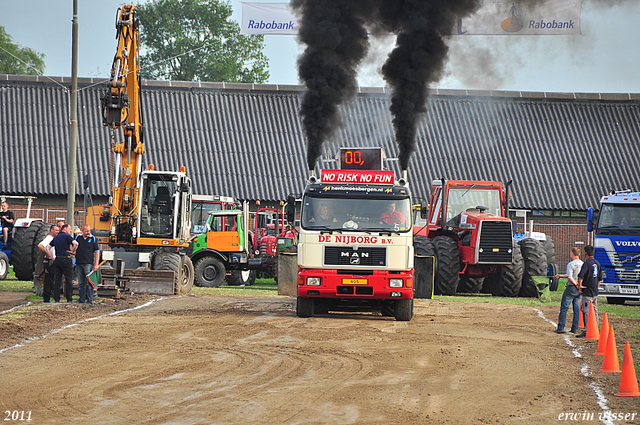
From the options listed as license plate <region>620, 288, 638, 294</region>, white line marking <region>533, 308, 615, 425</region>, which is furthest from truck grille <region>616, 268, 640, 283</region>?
white line marking <region>533, 308, 615, 425</region>

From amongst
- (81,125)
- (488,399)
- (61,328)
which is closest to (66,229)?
(61,328)

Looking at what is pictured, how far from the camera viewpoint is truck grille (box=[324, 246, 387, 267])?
14.8m

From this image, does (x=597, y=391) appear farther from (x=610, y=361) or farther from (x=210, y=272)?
(x=210, y=272)

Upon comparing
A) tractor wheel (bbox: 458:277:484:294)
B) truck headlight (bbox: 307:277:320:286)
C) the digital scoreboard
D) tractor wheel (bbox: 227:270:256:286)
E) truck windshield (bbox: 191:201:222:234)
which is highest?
the digital scoreboard

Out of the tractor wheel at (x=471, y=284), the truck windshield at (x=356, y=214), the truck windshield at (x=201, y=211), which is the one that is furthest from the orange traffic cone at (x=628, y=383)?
the truck windshield at (x=201, y=211)

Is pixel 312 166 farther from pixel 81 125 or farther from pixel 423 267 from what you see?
pixel 81 125

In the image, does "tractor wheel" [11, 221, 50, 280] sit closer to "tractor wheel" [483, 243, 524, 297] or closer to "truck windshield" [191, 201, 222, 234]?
"truck windshield" [191, 201, 222, 234]

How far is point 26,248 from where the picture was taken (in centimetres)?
2302

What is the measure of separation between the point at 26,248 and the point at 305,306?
36.4 feet

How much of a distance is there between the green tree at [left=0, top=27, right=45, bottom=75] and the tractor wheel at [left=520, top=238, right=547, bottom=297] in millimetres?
48796

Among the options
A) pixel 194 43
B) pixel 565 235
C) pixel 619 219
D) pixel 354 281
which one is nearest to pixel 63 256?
pixel 354 281

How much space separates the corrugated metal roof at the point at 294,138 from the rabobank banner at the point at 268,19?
4812mm

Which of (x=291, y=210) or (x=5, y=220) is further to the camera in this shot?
(x=5, y=220)

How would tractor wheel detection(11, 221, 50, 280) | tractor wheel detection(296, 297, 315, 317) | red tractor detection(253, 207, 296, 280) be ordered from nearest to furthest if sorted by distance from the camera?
1. tractor wheel detection(296, 297, 315, 317)
2. tractor wheel detection(11, 221, 50, 280)
3. red tractor detection(253, 207, 296, 280)
